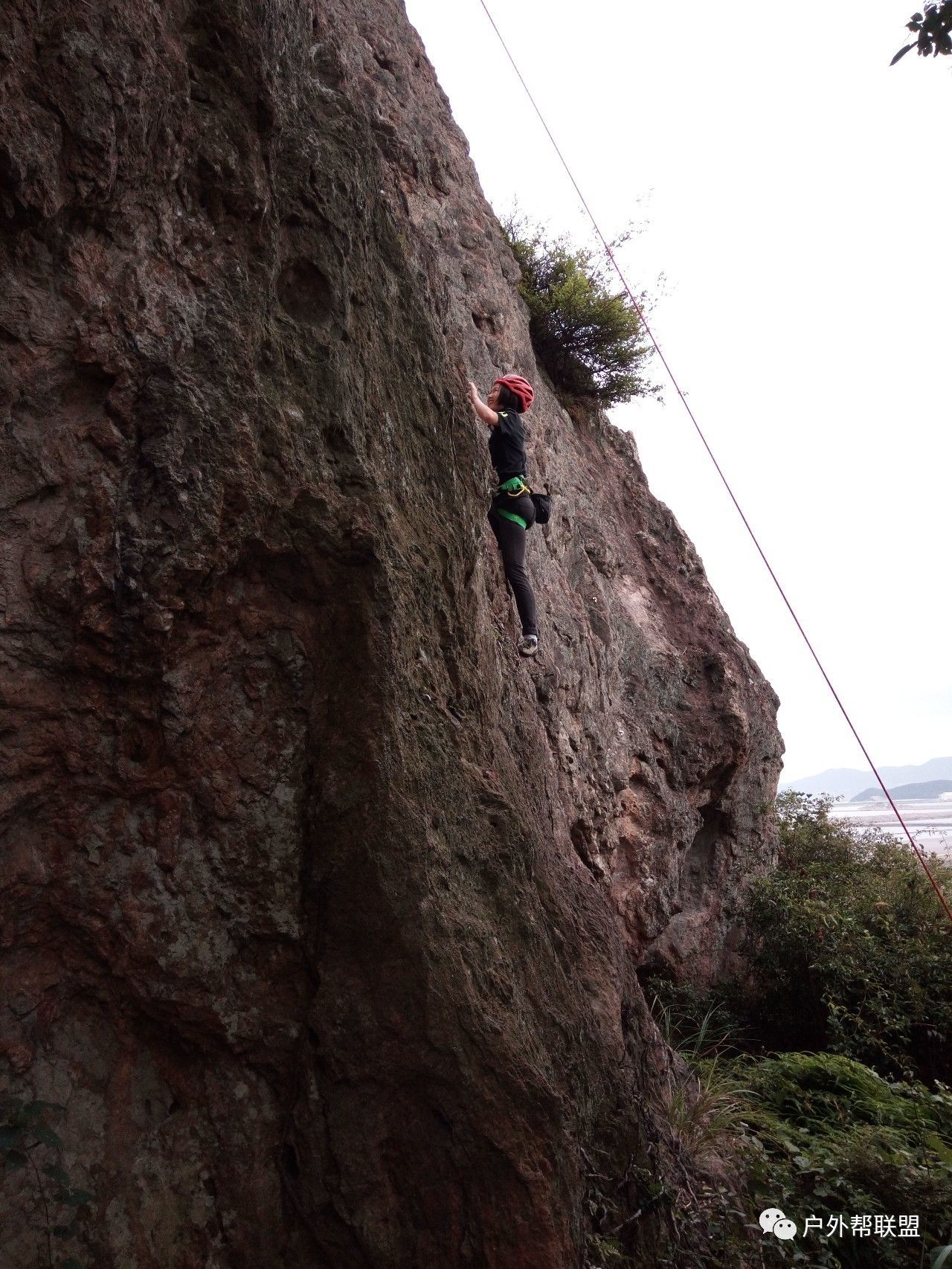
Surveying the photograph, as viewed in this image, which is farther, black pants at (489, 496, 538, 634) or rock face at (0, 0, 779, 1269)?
black pants at (489, 496, 538, 634)

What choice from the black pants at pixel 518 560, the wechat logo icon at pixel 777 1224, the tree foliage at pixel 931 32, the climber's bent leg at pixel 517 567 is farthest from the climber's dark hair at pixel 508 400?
the wechat logo icon at pixel 777 1224

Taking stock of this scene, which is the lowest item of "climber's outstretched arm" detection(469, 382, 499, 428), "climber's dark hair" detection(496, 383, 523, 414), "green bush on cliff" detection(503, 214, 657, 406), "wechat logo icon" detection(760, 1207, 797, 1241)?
"wechat logo icon" detection(760, 1207, 797, 1241)

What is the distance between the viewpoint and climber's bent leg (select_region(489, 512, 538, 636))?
6.25 meters

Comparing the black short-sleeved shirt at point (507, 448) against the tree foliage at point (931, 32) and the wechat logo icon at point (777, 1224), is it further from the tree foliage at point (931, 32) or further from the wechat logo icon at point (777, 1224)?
the wechat logo icon at point (777, 1224)

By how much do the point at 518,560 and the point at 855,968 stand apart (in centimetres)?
483

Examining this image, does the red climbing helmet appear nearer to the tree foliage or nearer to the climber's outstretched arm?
the climber's outstretched arm

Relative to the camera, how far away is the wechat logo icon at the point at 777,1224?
14.4ft

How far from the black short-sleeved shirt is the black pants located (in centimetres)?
22

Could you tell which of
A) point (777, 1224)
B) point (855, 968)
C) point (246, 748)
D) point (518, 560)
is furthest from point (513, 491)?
point (855, 968)

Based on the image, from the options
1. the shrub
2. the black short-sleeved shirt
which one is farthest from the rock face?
the black short-sleeved shirt

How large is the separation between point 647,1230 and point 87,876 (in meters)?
2.87

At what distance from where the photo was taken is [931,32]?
12.4ft

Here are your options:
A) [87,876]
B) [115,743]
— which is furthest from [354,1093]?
[115,743]

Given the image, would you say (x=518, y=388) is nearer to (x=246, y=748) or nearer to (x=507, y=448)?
(x=507, y=448)
